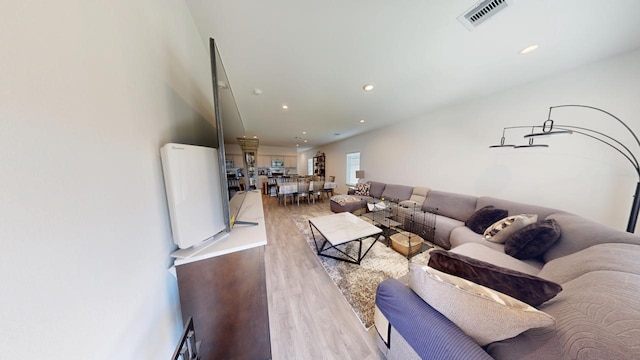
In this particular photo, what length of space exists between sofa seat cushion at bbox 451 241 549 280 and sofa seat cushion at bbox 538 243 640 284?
201 millimetres

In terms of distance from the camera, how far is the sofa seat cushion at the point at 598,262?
0.97m

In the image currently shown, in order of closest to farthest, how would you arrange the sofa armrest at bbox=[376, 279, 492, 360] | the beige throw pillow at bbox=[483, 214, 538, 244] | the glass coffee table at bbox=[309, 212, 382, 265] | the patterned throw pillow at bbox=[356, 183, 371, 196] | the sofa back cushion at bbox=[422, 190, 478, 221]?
the sofa armrest at bbox=[376, 279, 492, 360], the beige throw pillow at bbox=[483, 214, 538, 244], the glass coffee table at bbox=[309, 212, 382, 265], the sofa back cushion at bbox=[422, 190, 478, 221], the patterned throw pillow at bbox=[356, 183, 371, 196]

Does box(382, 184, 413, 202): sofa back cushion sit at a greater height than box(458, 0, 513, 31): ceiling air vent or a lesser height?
lesser


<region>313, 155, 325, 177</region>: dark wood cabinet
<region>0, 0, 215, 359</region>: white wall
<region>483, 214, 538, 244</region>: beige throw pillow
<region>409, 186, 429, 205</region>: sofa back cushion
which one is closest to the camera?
<region>0, 0, 215, 359</region>: white wall

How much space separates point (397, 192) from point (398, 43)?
10.4 feet

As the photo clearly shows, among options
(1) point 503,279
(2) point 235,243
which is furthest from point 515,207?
(2) point 235,243

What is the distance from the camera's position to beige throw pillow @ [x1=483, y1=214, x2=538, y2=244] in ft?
6.06

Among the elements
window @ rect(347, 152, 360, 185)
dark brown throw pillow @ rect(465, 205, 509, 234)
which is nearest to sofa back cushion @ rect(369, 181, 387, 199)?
window @ rect(347, 152, 360, 185)

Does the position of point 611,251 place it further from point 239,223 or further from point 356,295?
point 239,223

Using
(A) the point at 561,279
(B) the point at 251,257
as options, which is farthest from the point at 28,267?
(A) the point at 561,279

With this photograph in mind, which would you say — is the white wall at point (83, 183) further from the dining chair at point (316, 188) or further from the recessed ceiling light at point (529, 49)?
the dining chair at point (316, 188)

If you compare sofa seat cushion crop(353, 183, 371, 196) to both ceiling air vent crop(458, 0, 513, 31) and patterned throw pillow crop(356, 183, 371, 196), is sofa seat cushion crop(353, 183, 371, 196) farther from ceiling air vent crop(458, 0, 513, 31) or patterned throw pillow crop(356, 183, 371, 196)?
ceiling air vent crop(458, 0, 513, 31)

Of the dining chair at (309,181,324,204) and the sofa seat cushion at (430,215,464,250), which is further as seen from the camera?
the dining chair at (309,181,324,204)

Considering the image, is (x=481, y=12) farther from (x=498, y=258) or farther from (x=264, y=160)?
(x=264, y=160)
